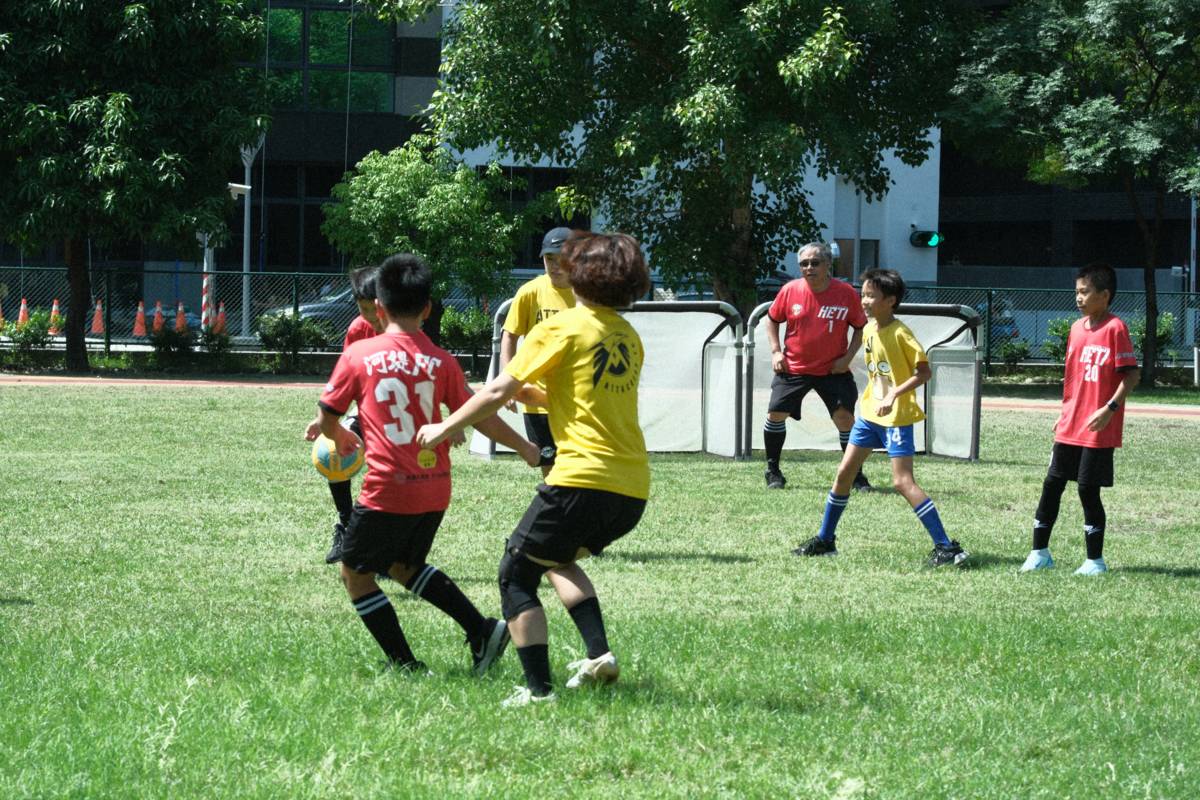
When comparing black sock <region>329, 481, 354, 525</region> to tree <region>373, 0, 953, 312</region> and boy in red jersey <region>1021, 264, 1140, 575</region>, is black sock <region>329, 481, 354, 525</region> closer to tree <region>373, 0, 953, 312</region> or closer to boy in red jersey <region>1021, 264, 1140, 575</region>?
boy in red jersey <region>1021, 264, 1140, 575</region>

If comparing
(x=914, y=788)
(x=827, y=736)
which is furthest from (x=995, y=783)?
(x=827, y=736)

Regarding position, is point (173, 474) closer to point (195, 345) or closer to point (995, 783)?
point (995, 783)

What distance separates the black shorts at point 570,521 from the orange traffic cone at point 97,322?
2697 centimetres

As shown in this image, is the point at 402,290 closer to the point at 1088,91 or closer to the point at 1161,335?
the point at 1088,91

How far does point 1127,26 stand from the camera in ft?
85.6

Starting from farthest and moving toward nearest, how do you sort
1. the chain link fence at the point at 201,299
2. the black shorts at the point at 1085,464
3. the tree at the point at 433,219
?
the chain link fence at the point at 201,299, the tree at the point at 433,219, the black shorts at the point at 1085,464

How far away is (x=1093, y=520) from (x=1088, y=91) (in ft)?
68.3

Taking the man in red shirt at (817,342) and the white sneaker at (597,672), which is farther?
the man in red shirt at (817,342)

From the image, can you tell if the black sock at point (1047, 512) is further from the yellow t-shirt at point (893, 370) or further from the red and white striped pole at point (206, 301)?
the red and white striped pole at point (206, 301)

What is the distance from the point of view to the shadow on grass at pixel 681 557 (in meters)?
8.85

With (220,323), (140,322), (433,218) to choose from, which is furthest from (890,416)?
(140,322)

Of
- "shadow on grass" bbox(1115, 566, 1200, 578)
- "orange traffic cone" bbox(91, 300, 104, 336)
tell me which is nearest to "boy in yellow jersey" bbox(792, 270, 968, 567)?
"shadow on grass" bbox(1115, 566, 1200, 578)

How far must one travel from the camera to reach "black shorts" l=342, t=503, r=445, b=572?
539 cm

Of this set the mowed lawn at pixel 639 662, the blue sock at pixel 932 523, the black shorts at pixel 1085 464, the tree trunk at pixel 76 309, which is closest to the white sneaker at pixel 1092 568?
the mowed lawn at pixel 639 662
